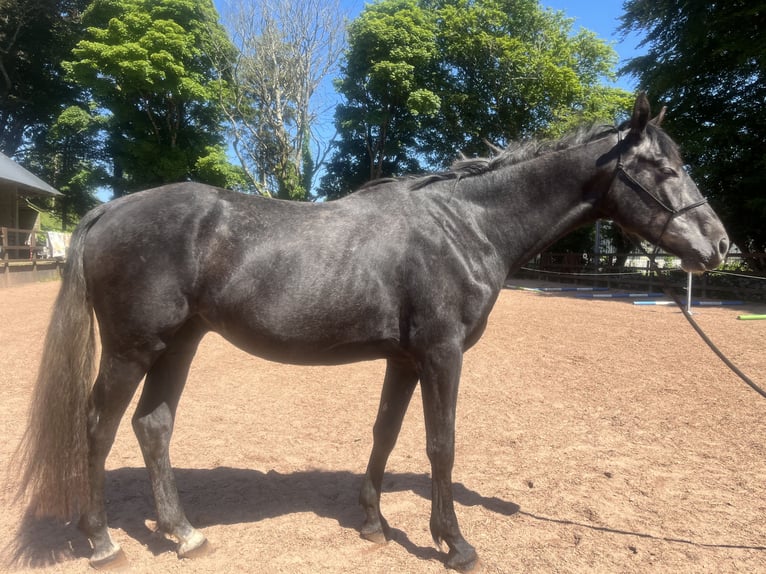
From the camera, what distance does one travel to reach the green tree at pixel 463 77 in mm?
25906

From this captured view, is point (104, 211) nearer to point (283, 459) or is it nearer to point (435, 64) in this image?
point (283, 459)

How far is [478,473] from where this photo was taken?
3654 millimetres

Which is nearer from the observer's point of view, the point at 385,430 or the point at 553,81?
the point at 385,430

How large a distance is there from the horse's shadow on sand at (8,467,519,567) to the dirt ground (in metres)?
0.01

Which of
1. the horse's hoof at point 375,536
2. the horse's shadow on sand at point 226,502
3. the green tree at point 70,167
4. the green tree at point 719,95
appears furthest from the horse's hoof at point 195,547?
the green tree at point 70,167

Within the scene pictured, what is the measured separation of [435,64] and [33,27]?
26145 millimetres

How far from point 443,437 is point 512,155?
5.14 feet

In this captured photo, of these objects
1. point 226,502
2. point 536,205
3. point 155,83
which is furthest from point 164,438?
point 155,83

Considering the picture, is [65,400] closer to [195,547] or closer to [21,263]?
[195,547]

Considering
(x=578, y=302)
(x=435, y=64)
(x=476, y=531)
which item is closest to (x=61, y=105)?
(x=435, y=64)

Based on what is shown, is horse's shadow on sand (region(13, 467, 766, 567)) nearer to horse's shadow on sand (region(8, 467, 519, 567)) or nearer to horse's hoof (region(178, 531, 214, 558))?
horse's shadow on sand (region(8, 467, 519, 567))

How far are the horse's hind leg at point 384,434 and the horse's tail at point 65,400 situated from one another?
1552 millimetres

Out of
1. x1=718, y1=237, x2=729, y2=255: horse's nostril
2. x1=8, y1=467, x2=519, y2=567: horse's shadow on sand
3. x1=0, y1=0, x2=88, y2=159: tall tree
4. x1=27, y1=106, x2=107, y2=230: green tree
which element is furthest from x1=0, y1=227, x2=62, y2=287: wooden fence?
x1=718, y1=237, x2=729, y2=255: horse's nostril

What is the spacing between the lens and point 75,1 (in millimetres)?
31875
